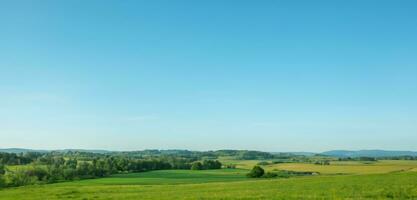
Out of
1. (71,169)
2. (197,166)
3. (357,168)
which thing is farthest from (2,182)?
(357,168)

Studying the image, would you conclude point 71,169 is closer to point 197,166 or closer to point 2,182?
point 2,182

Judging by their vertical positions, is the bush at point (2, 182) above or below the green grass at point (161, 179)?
below

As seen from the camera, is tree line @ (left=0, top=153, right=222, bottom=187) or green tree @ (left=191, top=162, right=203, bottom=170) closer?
tree line @ (left=0, top=153, right=222, bottom=187)

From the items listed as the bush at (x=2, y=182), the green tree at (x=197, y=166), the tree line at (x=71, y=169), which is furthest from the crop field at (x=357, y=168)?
the bush at (x=2, y=182)

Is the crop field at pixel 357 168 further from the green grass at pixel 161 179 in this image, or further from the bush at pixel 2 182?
the bush at pixel 2 182

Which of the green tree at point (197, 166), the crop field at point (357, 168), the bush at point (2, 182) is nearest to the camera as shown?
the bush at point (2, 182)

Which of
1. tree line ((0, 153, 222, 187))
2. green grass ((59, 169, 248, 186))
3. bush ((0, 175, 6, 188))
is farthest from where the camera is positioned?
tree line ((0, 153, 222, 187))

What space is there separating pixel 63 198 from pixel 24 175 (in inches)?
2904

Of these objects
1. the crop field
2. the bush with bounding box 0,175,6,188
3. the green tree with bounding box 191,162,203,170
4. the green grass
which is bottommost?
the bush with bounding box 0,175,6,188

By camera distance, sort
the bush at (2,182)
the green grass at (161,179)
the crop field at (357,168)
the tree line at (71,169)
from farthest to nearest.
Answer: the tree line at (71,169) < the crop field at (357,168) < the bush at (2,182) < the green grass at (161,179)

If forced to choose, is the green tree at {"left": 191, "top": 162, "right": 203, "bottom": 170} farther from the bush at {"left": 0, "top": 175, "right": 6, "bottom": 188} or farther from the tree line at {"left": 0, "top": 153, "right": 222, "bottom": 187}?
the bush at {"left": 0, "top": 175, "right": 6, "bottom": 188}

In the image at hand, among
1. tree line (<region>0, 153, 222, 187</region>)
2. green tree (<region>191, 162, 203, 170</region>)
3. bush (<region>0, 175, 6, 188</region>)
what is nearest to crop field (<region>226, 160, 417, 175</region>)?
green tree (<region>191, 162, 203, 170</region>)

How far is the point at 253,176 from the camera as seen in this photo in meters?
105

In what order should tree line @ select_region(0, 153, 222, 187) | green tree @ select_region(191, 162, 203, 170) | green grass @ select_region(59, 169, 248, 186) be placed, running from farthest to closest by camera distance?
green tree @ select_region(191, 162, 203, 170) < tree line @ select_region(0, 153, 222, 187) < green grass @ select_region(59, 169, 248, 186)
